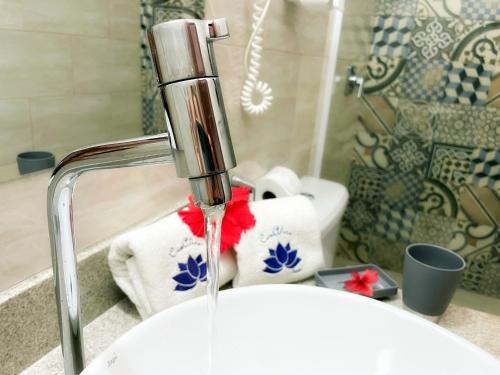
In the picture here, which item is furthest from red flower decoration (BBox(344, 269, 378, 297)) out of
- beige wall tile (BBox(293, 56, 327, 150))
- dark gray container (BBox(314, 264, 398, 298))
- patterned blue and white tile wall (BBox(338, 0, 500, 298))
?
patterned blue and white tile wall (BBox(338, 0, 500, 298))

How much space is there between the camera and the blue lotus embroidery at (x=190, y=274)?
0.56 metres

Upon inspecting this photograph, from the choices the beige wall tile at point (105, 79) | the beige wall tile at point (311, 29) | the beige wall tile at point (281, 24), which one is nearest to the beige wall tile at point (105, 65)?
the beige wall tile at point (105, 79)

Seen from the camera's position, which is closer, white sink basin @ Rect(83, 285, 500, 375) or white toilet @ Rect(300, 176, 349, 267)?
white sink basin @ Rect(83, 285, 500, 375)

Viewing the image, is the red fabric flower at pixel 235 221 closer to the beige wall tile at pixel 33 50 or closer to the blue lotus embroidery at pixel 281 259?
the blue lotus embroidery at pixel 281 259

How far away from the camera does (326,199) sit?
46.8 inches

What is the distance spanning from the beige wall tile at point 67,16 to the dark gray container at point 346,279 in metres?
0.52

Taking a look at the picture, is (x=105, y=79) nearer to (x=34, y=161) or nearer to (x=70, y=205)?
(x=34, y=161)

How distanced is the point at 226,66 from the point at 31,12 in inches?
15.3

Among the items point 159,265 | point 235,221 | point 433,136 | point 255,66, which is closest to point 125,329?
point 159,265

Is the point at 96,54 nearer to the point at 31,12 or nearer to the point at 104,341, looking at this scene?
the point at 31,12

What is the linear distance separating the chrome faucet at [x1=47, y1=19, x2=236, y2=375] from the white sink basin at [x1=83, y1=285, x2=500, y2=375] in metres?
0.22

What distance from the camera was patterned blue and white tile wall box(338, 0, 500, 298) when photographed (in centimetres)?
165

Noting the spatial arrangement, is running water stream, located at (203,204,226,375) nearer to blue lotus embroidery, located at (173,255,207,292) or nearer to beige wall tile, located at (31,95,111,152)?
blue lotus embroidery, located at (173,255,207,292)

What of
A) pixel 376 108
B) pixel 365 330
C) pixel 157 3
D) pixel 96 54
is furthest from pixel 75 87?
pixel 376 108
